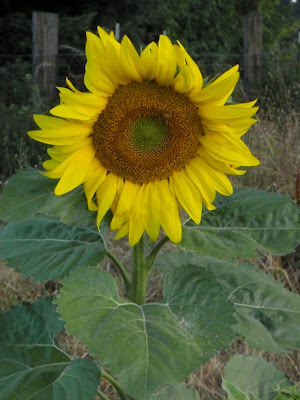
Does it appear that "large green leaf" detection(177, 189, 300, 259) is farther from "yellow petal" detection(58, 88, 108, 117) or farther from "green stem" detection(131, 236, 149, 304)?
"yellow petal" detection(58, 88, 108, 117)

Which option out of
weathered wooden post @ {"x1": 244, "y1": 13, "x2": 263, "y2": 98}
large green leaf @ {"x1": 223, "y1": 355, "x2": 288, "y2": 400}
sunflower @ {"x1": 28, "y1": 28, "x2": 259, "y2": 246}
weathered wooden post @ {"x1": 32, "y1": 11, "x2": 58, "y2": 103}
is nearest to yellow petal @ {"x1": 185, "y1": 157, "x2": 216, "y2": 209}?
sunflower @ {"x1": 28, "y1": 28, "x2": 259, "y2": 246}

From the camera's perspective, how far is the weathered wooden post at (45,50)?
655cm

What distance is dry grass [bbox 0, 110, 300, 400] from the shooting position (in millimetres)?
2271

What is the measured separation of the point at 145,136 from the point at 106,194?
0.39 ft

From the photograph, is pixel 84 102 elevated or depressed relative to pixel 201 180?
elevated

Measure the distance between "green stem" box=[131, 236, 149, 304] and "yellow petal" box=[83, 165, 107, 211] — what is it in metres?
0.11

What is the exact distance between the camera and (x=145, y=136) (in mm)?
1095

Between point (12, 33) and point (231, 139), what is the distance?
863cm

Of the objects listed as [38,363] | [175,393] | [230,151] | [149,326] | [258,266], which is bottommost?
[258,266]

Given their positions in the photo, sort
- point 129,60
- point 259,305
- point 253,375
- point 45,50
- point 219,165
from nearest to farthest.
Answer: point 129,60
point 219,165
point 259,305
point 253,375
point 45,50

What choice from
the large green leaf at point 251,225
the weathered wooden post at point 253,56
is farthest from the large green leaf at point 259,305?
the weathered wooden post at point 253,56

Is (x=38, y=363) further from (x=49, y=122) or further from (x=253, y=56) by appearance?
(x=253, y=56)

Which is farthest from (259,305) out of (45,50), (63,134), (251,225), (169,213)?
(45,50)

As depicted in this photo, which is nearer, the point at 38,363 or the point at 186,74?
the point at 186,74
